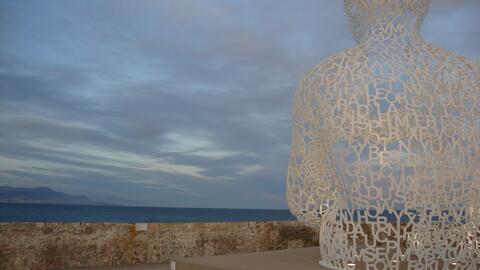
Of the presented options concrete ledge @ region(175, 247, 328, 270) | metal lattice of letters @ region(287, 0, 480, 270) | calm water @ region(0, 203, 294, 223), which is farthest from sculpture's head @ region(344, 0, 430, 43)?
calm water @ region(0, 203, 294, 223)

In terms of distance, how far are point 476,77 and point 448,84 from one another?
39 centimetres

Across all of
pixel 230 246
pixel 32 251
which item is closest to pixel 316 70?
pixel 230 246

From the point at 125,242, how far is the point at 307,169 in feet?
8.78

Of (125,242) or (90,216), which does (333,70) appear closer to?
(125,242)

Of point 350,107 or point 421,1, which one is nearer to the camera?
point 350,107

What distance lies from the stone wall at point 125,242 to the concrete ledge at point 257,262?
114 cm

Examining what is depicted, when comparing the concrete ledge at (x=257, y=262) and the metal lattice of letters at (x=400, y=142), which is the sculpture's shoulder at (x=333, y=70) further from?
the concrete ledge at (x=257, y=262)

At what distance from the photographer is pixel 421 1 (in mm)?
4969

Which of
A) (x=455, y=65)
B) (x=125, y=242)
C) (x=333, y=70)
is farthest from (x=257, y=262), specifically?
(x=455, y=65)

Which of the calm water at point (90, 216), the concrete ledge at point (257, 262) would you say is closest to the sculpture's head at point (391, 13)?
the concrete ledge at point (257, 262)

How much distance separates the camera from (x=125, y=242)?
6.46 meters

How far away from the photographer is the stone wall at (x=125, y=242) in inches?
227

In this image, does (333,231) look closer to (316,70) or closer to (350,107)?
(350,107)

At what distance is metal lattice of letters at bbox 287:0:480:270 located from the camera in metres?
4.27
